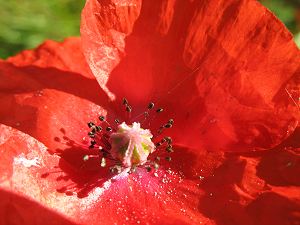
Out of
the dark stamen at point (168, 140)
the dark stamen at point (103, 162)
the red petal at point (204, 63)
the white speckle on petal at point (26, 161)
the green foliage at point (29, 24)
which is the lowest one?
the green foliage at point (29, 24)

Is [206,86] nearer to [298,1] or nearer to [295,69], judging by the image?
[295,69]

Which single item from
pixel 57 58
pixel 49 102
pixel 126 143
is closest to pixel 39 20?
pixel 57 58

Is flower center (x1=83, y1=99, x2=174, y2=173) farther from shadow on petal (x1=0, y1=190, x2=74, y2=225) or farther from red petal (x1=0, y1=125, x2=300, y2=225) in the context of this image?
shadow on petal (x1=0, y1=190, x2=74, y2=225)

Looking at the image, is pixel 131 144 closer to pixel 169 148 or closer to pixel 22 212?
pixel 169 148

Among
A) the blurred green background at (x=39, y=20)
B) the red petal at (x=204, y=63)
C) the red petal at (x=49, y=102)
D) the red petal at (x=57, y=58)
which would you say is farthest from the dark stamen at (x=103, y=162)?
the blurred green background at (x=39, y=20)

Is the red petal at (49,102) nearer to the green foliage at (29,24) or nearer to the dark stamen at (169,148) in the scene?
the dark stamen at (169,148)

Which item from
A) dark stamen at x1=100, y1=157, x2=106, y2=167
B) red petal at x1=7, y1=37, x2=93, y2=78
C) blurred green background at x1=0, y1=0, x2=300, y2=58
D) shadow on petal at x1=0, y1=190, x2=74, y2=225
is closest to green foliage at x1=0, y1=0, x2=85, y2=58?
blurred green background at x1=0, y1=0, x2=300, y2=58
